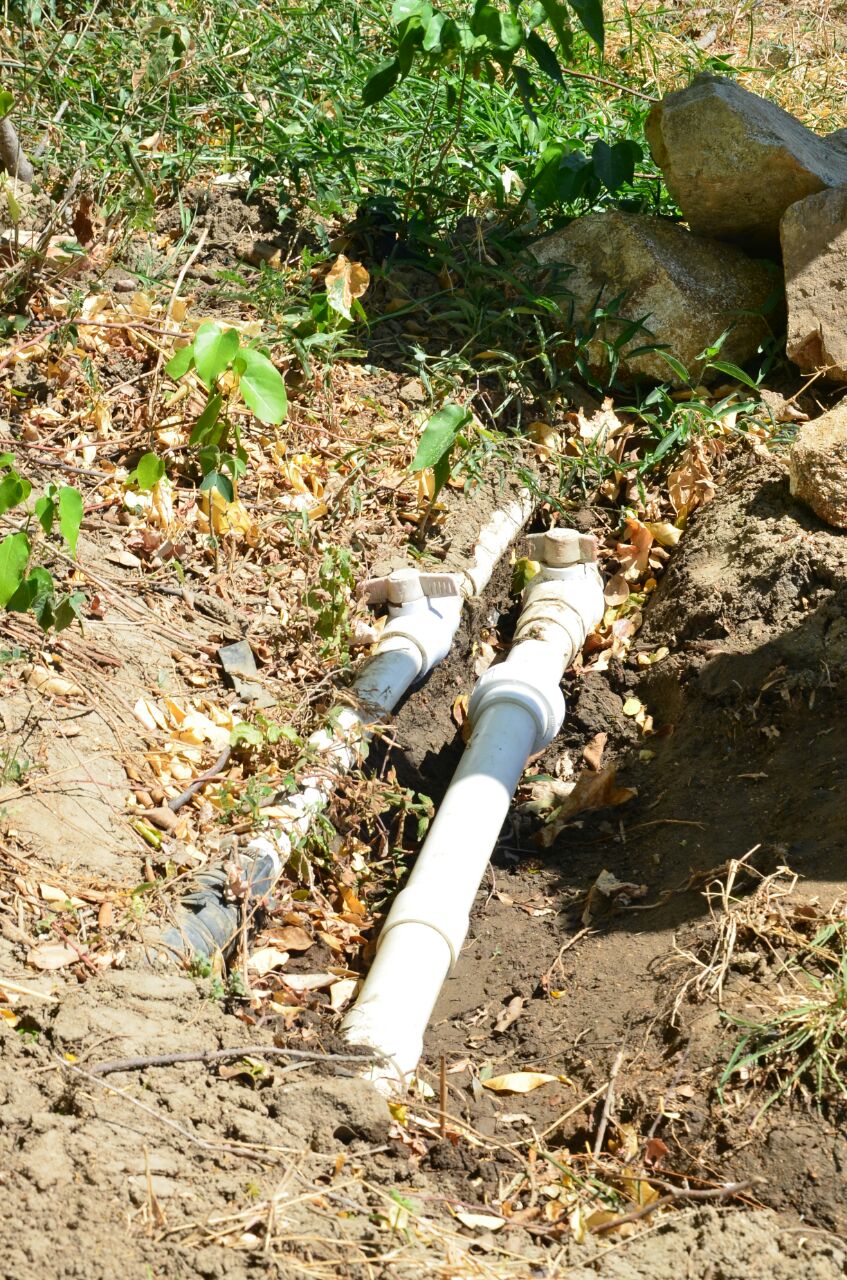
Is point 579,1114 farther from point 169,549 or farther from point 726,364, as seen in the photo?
point 726,364

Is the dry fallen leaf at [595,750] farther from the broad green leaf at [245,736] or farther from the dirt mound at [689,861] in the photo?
the broad green leaf at [245,736]

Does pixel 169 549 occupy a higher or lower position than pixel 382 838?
higher

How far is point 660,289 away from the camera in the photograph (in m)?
4.33

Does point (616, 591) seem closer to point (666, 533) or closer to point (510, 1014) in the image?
point (666, 533)

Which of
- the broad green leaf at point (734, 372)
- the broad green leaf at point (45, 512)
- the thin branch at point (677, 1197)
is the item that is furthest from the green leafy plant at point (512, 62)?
the thin branch at point (677, 1197)

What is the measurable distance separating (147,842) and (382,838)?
2.34 ft

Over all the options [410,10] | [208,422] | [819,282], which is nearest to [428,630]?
[208,422]

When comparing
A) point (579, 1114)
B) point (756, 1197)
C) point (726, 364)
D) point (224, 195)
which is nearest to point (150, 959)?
point (579, 1114)

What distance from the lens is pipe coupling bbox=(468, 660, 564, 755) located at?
10.6ft

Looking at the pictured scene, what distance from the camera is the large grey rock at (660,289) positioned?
14.2ft

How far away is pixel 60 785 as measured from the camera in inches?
104

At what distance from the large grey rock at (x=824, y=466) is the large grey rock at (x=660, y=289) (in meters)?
0.81

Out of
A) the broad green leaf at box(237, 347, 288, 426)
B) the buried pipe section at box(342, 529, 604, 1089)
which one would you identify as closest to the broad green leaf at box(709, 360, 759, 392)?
the buried pipe section at box(342, 529, 604, 1089)

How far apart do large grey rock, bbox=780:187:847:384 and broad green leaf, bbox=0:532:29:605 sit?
2.84 meters
